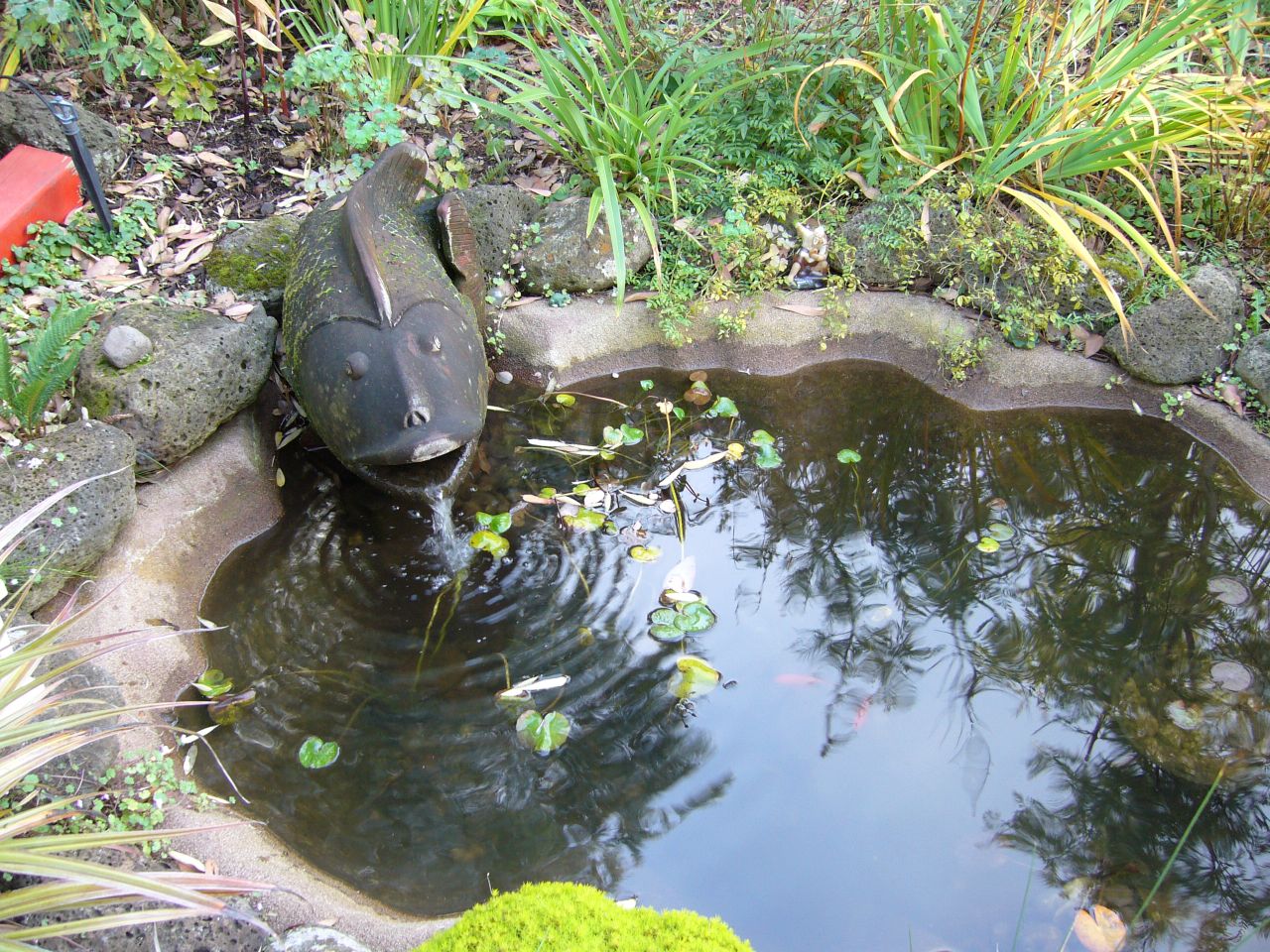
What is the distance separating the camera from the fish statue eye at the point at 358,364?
9.46ft

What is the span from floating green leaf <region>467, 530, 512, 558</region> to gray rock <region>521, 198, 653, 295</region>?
1.36m

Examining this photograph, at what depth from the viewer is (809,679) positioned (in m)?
2.94

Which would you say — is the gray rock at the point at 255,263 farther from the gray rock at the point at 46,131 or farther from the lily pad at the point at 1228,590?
the lily pad at the point at 1228,590

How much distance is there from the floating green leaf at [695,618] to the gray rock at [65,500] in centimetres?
184

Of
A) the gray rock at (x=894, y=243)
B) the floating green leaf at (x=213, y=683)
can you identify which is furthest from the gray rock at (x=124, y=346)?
the gray rock at (x=894, y=243)

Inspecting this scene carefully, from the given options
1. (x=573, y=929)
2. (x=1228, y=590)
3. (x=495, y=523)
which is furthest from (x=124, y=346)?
(x=1228, y=590)

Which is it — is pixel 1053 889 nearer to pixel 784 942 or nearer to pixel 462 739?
pixel 784 942

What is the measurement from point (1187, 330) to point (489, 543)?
3.01 m

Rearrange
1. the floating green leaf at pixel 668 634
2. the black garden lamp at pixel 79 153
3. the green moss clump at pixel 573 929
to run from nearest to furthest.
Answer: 1. the green moss clump at pixel 573 929
2. the floating green leaf at pixel 668 634
3. the black garden lamp at pixel 79 153

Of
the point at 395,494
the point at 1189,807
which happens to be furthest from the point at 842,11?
the point at 1189,807

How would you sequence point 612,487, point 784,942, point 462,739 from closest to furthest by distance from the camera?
point 784,942 < point 462,739 < point 612,487

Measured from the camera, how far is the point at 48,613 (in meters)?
2.83

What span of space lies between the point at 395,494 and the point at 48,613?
112 centimetres

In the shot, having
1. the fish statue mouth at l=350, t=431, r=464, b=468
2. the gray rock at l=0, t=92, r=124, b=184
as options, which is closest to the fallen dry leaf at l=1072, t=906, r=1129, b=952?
the fish statue mouth at l=350, t=431, r=464, b=468
